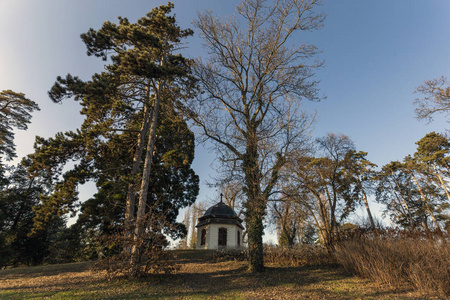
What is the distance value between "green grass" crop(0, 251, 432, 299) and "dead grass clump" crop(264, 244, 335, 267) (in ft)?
4.63

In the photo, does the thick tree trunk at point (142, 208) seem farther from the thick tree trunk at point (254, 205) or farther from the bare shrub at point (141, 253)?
the thick tree trunk at point (254, 205)

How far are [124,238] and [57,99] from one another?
7.72 metres

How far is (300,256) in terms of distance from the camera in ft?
36.2

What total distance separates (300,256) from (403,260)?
5283mm

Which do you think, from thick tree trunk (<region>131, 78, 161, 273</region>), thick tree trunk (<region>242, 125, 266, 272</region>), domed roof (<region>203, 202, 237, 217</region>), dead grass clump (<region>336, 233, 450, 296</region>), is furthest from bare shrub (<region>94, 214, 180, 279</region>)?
domed roof (<region>203, 202, 237, 217</region>)

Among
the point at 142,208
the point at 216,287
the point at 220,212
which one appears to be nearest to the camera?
the point at 216,287

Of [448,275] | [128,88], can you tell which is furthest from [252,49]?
[448,275]

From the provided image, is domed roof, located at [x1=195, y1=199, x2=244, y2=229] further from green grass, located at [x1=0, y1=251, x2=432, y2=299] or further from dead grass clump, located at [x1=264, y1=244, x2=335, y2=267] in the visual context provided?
green grass, located at [x1=0, y1=251, x2=432, y2=299]

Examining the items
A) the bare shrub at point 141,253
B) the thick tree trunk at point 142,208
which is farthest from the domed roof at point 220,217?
the bare shrub at point 141,253

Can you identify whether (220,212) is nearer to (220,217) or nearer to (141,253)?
(220,217)

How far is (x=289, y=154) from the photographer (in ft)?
31.8

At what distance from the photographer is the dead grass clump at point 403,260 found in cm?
559

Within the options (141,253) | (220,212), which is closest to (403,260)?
(141,253)

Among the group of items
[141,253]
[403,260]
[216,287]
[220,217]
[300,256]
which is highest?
[220,217]
